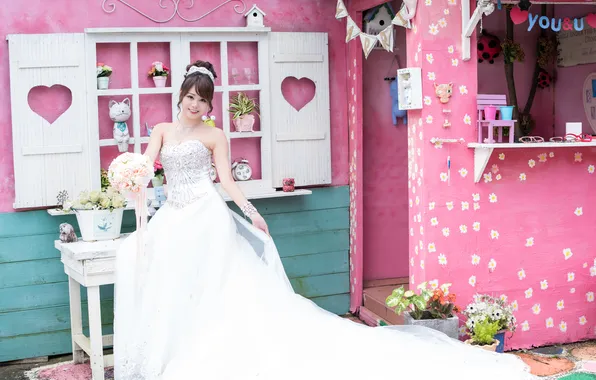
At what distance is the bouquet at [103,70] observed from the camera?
5.79 m

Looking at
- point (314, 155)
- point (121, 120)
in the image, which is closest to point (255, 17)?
point (314, 155)

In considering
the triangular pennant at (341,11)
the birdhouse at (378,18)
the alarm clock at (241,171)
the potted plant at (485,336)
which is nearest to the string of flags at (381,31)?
the triangular pennant at (341,11)

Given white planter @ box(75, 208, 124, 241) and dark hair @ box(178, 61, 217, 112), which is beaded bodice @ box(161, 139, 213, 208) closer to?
dark hair @ box(178, 61, 217, 112)

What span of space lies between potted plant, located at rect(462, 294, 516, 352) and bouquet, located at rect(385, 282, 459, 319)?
12cm

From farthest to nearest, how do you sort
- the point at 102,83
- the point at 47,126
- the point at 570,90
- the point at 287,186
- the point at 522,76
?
1. the point at 522,76
2. the point at 570,90
3. the point at 287,186
4. the point at 102,83
5. the point at 47,126

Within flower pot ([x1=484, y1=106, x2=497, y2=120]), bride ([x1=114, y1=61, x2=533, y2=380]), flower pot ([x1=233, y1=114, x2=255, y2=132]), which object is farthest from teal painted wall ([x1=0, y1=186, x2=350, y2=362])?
flower pot ([x1=484, y1=106, x2=497, y2=120])

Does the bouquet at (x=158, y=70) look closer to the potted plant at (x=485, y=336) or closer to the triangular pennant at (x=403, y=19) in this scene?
the triangular pennant at (x=403, y=19)

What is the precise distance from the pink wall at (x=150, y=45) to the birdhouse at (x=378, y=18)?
0.22 meters

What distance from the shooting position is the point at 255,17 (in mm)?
6191

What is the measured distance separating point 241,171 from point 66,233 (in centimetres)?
143

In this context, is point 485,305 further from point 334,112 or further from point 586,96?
point 586,96

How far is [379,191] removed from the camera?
23.6ft

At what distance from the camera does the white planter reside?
5418mm

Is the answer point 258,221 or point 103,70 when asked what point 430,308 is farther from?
point 103,70
